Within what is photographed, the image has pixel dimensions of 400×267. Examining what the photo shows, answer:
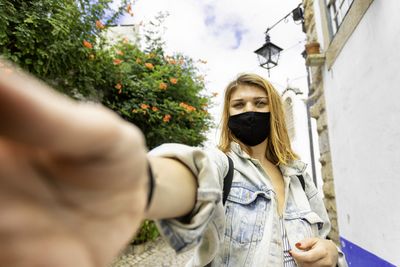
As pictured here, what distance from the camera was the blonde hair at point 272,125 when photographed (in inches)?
54.9

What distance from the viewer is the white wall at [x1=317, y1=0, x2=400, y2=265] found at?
5.68ft

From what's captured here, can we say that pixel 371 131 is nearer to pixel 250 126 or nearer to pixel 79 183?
pixel 250 126

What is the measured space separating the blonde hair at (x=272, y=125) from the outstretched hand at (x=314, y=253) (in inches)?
15.7

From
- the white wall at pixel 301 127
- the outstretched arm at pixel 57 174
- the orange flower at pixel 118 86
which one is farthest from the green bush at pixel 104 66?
the white wall at pixel 301 127

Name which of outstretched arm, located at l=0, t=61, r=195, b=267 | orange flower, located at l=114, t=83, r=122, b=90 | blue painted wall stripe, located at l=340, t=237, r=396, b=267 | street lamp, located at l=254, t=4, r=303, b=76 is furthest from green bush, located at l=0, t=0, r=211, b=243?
blue painted wall stripe, located at l=340, t=237, r=396, b=267

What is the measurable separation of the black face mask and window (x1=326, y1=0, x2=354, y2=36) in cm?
174

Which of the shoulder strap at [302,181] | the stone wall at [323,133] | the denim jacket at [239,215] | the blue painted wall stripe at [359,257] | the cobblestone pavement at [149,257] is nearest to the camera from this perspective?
the denim jacket at [239,215]

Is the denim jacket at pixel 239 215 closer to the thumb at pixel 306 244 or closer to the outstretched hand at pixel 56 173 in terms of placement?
the thumb at pixel 306 244

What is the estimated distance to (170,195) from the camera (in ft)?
1.99

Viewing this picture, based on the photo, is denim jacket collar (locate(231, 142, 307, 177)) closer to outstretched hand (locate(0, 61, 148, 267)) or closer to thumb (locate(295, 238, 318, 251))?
thumb (locate(295, 238, 318, 251))

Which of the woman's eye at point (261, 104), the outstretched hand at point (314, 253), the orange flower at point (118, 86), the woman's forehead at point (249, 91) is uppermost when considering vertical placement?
the orange flower at point (118, 86)

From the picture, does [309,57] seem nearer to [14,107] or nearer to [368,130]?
[368,130]

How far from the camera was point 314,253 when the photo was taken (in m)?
1.03

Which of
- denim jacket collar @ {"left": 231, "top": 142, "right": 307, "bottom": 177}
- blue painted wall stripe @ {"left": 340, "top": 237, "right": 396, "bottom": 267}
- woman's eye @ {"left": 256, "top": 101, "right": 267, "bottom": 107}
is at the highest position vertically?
woman's eye @ {"left": 256, "top": 101, "right": 267, "bottom": 107}
